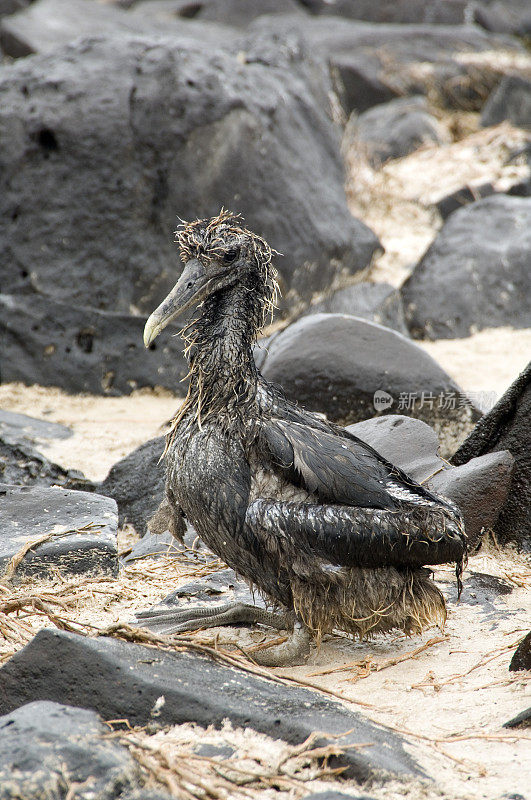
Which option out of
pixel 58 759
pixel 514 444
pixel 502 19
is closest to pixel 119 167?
pixel 514 444

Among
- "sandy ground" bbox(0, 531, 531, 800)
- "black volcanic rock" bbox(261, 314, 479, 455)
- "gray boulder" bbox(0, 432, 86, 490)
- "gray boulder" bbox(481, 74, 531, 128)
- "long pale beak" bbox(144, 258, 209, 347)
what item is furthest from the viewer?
"gray boulder" bbox(481, 74, 531, 128)

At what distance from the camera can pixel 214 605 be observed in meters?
4.35

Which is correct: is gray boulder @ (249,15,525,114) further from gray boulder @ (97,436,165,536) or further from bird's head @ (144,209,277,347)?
bird's head @ (144,209,277,347)

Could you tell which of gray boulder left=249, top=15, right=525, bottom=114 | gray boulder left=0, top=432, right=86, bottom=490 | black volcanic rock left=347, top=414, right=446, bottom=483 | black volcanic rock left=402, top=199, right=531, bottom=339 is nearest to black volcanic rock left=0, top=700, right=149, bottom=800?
black volcanic rock left=347, top=414, right=446, bottom=483

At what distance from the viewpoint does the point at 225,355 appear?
4066 mm

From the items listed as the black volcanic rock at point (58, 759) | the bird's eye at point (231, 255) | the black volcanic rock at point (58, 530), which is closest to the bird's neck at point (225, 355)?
the bird's eye at point (231, 255)

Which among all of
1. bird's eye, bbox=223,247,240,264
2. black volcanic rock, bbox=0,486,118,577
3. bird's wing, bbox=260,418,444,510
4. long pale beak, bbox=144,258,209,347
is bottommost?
black volcanic rock, bbox=0,486,118,577

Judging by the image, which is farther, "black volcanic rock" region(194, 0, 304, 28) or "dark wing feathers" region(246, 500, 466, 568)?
"black volcanic rock" region(194, 0, 304, 28)

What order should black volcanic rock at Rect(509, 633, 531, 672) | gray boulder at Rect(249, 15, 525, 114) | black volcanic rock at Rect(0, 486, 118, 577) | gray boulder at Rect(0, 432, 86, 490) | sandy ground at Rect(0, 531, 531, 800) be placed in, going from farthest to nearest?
gray boulder at Rect(249, 15, 525, 114), gray boulder at Rect(0, 432, 86, 490), black volcanic rock at Rect(0, 486, 118, 577), black volcanic rock at Rect(509, 633, 531, 672), sandy ground at Rect(0, 531, 531, 800)

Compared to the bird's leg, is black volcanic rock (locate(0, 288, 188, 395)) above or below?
below

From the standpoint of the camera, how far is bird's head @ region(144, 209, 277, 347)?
4035 millimetres

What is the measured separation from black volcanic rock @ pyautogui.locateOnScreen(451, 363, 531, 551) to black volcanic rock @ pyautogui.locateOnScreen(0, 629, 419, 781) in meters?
2.17

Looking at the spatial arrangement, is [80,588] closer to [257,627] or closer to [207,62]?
[257,627]

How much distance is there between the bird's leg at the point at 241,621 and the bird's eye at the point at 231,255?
1.61 metres
